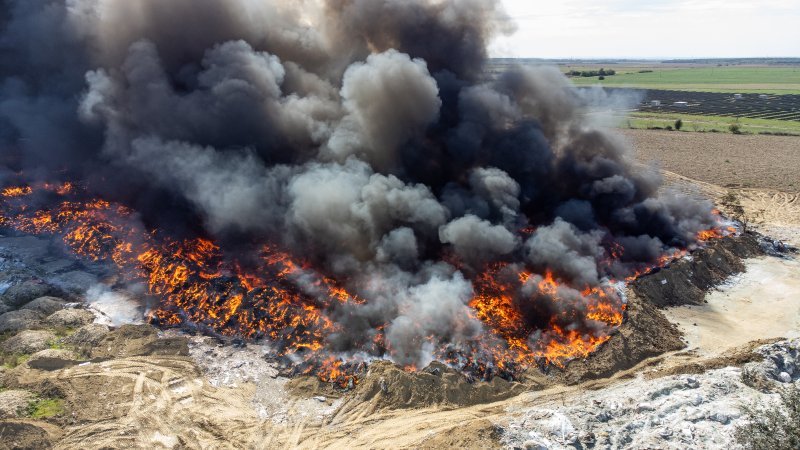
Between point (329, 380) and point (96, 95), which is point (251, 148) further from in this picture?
point (329, 380)

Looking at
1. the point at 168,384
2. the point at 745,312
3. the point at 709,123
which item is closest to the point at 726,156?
the point at 709,123

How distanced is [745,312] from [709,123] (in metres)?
65.0

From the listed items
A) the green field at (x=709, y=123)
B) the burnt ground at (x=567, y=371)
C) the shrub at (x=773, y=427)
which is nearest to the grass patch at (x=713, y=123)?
the green field at (x=709, y=123)

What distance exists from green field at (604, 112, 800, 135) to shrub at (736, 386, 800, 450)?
65590 millimetres

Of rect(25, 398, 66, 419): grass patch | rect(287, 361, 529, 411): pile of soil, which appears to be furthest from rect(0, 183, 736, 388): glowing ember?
rect(25, 398, 66, 419): grass patch

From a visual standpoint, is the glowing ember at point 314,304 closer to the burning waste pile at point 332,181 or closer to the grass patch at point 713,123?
the burning waste pile at point 332,181

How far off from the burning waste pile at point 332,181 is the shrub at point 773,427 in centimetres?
677

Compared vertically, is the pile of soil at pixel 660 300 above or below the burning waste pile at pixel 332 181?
below

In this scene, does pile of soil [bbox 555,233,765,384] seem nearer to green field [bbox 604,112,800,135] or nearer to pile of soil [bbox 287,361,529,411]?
pile of soil [bbox 287,361,529,411]

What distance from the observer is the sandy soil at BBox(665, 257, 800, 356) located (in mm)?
22969

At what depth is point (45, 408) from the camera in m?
18.4

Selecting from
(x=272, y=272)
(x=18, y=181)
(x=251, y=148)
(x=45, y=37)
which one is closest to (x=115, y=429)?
(x=272, y=272)

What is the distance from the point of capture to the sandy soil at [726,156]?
46.0m

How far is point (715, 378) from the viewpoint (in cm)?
1844
